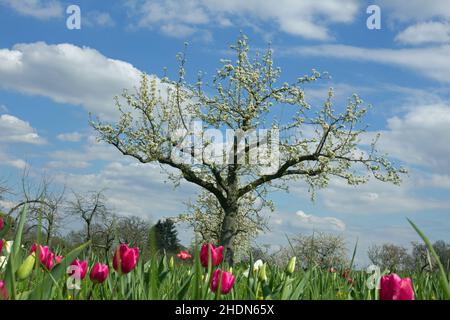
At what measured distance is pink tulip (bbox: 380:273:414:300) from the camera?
1.82 meters

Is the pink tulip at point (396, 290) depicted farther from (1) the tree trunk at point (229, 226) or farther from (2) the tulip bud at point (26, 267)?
(1) the tree trunk at point (229, 226)

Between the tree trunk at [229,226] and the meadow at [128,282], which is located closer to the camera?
the meadow at [128,282]

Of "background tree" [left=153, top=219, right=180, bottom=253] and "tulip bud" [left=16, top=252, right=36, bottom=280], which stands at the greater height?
"background tree" [left=153, top=219, right=180, bottom=253]

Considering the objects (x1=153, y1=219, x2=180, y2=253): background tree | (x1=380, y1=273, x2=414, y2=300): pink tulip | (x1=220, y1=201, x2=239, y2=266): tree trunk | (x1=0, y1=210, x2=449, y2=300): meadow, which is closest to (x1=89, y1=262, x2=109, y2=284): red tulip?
(x1=0, y1=210, x2=449, y2=300): meadow

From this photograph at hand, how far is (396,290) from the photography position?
184 cm

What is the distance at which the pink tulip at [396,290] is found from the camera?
1.82 meters

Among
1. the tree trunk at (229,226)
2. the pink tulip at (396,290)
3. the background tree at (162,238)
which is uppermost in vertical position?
the tree trunk at (229,226)

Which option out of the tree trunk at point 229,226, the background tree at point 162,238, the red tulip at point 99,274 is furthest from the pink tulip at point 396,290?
the tree trunk at point 229,226

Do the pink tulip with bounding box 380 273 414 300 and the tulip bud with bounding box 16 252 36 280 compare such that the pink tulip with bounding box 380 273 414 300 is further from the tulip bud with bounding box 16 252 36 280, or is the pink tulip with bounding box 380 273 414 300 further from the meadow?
the tulip bud with bounding box 16 252 36 280

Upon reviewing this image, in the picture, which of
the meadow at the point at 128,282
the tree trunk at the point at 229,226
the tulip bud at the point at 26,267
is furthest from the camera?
the tree trunk at the point at 229,226

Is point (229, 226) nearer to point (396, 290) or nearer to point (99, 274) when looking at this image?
point (99, 274)
